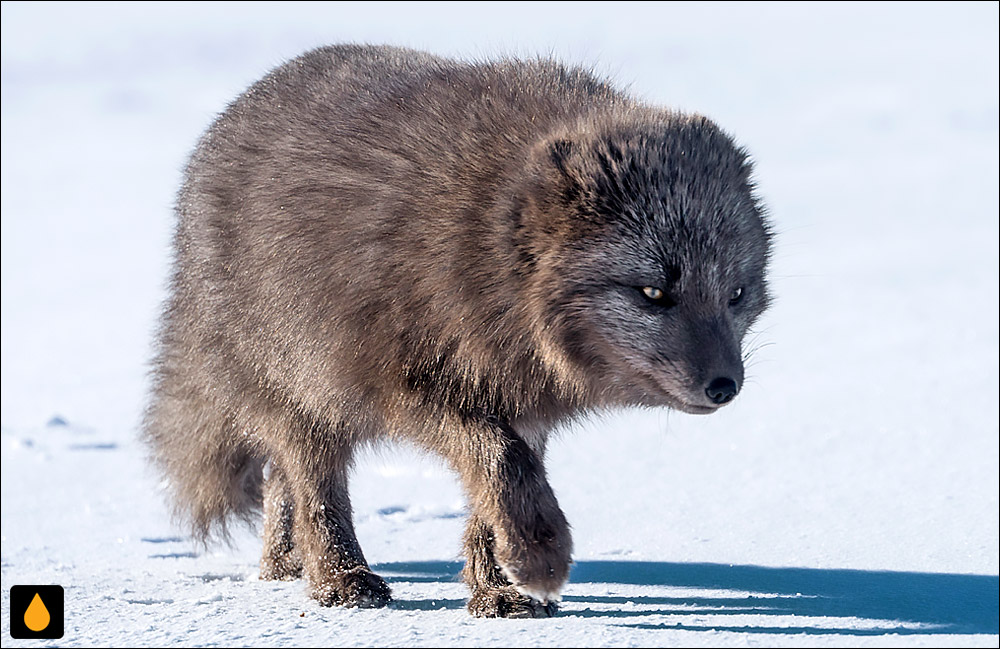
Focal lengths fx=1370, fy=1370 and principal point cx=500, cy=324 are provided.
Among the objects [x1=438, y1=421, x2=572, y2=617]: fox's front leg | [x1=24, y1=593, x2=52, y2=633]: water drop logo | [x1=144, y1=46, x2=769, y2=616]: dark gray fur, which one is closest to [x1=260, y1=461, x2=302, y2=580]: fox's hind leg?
[x1=144, y1=46, x2=769, y2=616]: dark gray fur

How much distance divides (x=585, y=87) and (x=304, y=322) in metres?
1.31

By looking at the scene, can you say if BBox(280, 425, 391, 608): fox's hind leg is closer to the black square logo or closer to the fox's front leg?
the fox's front leg

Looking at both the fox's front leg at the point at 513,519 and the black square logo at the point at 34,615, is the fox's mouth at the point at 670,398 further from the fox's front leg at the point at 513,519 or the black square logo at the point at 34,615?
the black square logo at the point at 34,615

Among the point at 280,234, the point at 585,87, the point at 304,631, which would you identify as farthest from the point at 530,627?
the point at 585,87

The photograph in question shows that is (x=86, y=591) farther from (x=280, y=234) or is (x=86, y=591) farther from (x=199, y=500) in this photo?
(x=280, y=234)

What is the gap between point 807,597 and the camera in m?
4.49

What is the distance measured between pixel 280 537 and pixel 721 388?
228cm

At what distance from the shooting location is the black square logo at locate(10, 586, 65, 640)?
12.8 feet

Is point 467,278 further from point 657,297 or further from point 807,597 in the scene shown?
point 807,597

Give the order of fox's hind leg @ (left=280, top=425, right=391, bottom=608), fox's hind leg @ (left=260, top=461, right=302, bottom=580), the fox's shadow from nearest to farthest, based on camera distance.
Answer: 1. the fox's shadow
2. fox's hind leg @ (left=280, top=425, right=391, bottom=608)
3. fox's hind leg @ (left=260, top=461, right=302, bottom=580)

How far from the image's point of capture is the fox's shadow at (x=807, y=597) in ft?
12.8

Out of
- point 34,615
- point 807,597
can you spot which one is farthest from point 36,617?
point 807,597

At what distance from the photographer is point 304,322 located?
452 cm

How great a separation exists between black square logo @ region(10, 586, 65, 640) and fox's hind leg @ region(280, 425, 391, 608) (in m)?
0.94
